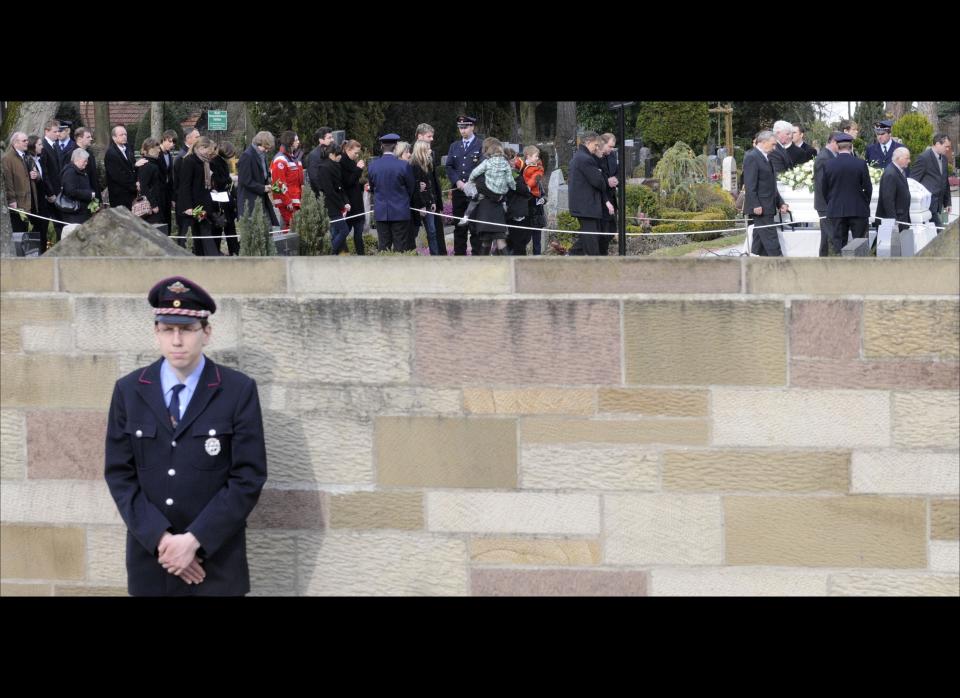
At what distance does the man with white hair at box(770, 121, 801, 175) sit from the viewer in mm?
17125

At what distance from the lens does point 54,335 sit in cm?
600

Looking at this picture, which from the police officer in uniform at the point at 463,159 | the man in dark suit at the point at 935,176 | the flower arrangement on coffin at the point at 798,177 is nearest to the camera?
the police officer in uniform at the point at 463,159

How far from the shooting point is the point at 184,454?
5250 mm

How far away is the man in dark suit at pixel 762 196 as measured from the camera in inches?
619

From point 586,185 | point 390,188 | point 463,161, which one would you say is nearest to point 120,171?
point 390,188

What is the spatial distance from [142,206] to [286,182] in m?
1.79

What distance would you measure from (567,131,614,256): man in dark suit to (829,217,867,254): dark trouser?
2.50m

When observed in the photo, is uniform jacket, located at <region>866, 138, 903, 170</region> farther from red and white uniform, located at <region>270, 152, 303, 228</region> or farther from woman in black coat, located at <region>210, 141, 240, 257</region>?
woman in black coat, located at <region>210, 141, 240, 257</region>

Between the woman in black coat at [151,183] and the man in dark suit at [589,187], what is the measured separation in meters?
5.33

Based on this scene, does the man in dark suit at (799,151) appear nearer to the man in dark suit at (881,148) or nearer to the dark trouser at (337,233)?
the man in dark suit at (881,148)

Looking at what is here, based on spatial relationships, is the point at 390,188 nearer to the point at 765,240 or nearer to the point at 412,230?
the point at 412,230

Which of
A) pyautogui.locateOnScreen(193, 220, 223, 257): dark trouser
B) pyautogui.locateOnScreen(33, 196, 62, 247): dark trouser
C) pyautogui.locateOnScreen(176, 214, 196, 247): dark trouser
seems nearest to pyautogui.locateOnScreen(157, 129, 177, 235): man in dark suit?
pyautogui.locateOnScreen(176, 214, 196, 247): dark trouser

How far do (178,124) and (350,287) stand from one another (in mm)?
39490

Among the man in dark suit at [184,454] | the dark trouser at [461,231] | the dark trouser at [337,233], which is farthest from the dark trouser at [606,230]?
the man in dark suit at [184,454]
